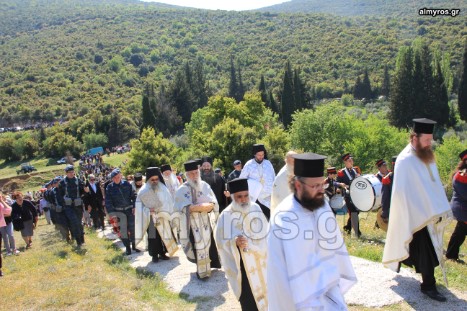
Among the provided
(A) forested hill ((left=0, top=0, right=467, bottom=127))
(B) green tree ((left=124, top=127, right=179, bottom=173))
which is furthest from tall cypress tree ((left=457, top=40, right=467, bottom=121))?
(B) green tree ((left=124, top=127, right=179, bottom=173))

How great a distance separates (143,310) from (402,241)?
400cm

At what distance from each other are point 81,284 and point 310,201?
5.97m

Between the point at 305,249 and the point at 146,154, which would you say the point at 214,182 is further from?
the point at 146,154

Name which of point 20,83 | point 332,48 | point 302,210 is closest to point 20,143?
point 20,83

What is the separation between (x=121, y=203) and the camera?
11492 millimetres

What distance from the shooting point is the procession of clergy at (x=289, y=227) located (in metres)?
4.04

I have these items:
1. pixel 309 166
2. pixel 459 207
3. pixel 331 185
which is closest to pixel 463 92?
pixel 331 185

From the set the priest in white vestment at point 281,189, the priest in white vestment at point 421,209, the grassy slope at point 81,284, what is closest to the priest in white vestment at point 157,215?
the grassy slope at point 81,284

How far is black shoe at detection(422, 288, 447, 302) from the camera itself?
253 inches

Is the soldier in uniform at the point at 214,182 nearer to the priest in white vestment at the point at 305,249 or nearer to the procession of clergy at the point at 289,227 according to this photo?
the procession of clergy at the point at 289,227

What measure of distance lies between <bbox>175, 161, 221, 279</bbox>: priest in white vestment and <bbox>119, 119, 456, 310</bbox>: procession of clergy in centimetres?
2

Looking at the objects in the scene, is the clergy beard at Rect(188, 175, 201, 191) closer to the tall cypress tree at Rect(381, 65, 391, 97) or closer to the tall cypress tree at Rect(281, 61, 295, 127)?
the tall cypress tree at Rect(281, 61, 295, 127)

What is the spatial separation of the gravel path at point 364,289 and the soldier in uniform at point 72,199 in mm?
3480

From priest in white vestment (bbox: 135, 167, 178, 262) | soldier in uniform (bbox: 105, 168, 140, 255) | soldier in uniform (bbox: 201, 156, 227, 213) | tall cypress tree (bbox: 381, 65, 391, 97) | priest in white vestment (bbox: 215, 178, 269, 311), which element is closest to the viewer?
priest in white vestment (bbox: 215, 178, 269, 311)
